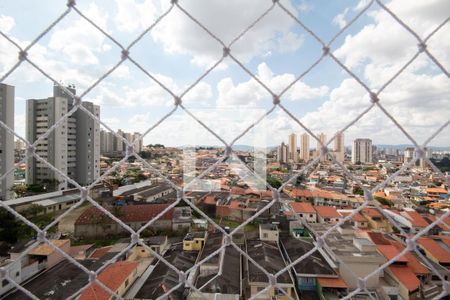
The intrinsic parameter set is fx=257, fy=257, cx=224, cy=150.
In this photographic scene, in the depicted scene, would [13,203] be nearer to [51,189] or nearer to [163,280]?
[51,189]

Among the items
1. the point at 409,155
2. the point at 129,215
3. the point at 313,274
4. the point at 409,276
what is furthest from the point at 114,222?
the point at 409,155

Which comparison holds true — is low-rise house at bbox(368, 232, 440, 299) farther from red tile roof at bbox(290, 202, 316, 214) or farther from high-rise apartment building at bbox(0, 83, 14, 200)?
high-rise apartment building at bbox(0, 83, 14, 200)

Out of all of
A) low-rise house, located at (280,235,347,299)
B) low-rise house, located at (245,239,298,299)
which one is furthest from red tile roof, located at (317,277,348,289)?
low-rise house, located at (245,239,298,299)

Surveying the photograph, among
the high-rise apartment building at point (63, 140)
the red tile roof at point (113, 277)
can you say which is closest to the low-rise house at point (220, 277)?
the red tile roof at point (113, 277)

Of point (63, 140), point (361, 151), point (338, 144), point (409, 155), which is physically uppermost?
point (63, 140)

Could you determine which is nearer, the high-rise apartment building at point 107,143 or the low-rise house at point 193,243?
the low-rise house at point 193,243

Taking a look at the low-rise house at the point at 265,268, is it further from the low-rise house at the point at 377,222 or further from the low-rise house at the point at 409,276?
the low-rise house at the point at 377,222

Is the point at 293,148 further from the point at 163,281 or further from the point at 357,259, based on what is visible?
the point at 163,281
